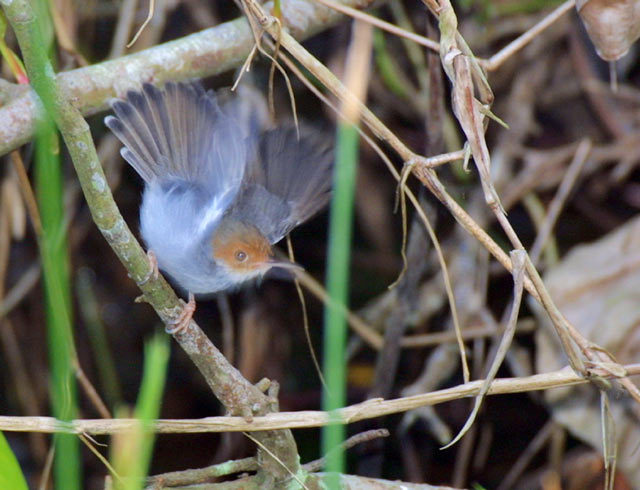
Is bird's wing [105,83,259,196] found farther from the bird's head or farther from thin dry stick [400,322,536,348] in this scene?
thin dry stick [400,322,536,348]

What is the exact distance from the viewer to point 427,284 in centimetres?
395

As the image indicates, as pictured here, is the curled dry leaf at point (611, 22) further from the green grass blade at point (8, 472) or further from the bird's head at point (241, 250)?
the green grass blade at point (8, 472)

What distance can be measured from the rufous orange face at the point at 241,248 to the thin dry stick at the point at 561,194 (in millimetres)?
1187

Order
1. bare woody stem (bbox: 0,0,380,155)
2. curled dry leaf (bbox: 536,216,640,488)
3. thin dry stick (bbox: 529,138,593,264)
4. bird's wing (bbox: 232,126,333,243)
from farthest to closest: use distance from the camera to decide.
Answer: thin dry stick (bbox: 529,138,593,264), curled dry leaf (bbox: 536,216,640,488), bird's wing (bbox: 232,126,333,243), bare woody stem (bbox: 0,0,380,155)

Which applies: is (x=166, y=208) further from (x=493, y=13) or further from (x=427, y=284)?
(x=493, y=13)

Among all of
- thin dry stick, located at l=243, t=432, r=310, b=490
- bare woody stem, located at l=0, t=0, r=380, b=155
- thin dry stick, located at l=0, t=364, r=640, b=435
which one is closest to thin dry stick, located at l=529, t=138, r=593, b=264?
bare woody stem, located at l=0, t=0, r=380, b=155

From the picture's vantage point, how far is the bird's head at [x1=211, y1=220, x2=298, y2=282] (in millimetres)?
2729

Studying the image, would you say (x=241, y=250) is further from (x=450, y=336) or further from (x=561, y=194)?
(x=561, y=194)

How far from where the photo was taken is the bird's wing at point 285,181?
8.70ft

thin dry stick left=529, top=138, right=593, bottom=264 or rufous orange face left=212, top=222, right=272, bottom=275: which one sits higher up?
thin dry stick left=529, top=138, right=593, bottom=264

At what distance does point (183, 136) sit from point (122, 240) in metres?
0.88

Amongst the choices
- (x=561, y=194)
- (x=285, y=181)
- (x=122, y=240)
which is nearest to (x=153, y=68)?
(x=285, y=181)

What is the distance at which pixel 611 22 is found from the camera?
236cm

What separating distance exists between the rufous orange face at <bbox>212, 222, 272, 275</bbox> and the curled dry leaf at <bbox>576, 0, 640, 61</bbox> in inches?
45.4
